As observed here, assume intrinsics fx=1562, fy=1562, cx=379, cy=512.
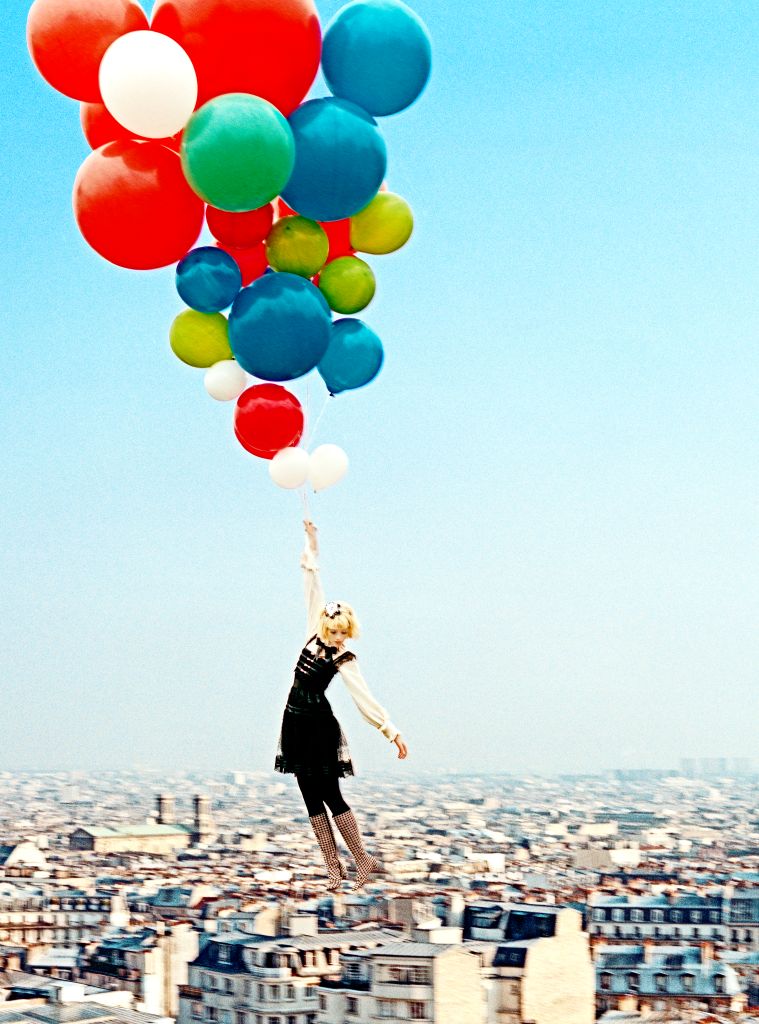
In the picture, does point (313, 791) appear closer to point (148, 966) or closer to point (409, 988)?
point (409, 988)

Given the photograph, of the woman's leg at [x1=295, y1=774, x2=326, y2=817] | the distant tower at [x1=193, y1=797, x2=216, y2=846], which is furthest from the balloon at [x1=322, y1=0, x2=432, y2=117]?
the distant tower at [x1=193, y1=797, x2=216, y2=846]

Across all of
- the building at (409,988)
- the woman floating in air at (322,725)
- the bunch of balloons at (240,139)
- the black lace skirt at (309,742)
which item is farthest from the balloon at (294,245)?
the building at (409,988)

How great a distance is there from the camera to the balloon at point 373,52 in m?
2.42

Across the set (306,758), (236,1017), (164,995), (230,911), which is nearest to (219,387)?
(306,758)

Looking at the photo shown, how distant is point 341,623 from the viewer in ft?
8.55

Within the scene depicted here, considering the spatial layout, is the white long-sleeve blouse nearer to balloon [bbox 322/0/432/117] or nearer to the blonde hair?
the blonde hair

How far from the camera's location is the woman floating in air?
8.59ft

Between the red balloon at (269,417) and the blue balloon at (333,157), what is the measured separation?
409 millimetres

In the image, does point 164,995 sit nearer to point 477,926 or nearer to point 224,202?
point 477,926

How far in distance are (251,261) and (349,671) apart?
0.72m

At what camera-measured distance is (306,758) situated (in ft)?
8.72

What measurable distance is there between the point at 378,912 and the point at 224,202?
55.9 ft

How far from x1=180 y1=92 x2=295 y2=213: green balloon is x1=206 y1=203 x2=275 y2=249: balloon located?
20 centimetres

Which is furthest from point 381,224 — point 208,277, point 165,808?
point 165,808
